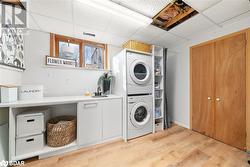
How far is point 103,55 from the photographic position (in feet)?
9.32

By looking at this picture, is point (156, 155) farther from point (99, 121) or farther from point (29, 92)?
point (29, 92)

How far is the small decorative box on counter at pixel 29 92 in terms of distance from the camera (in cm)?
171

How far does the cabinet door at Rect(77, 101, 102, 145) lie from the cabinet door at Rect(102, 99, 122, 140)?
0.10m

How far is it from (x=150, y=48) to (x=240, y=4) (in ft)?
4.78

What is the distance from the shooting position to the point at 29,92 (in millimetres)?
1768

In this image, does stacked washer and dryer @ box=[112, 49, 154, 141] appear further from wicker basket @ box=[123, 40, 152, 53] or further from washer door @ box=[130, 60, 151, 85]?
wicker basket @ box=[123, 40, 152, 53]

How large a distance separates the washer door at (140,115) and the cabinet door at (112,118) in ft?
0.85

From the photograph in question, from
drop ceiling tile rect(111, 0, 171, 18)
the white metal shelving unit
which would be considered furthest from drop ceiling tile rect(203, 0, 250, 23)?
the white metal shelving unit

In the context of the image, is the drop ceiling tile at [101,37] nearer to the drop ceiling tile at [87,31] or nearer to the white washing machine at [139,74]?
the drop ceiling tile at [87,31]

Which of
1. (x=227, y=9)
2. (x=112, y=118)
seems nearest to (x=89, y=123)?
(x=112, y=118)

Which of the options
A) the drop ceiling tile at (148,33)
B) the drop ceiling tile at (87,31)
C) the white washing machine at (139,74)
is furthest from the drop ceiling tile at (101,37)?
the white washing machine at (139,74)

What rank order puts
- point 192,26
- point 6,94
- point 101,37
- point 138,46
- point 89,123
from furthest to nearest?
point 101,37 → point 138,46 → point 192,26 → point 89,123 → point 6,94

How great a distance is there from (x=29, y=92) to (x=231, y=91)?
3425 millimetres

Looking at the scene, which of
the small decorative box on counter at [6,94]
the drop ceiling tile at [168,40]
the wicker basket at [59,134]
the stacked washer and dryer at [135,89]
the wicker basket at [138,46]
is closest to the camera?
the small decorative box on counter at [6,94]
